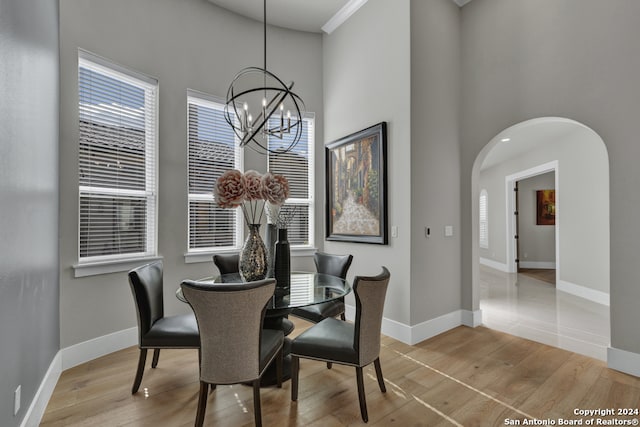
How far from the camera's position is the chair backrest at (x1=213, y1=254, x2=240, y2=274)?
309 cm

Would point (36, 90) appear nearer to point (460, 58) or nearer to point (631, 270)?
point (460, 58)

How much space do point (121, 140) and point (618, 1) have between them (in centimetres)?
453

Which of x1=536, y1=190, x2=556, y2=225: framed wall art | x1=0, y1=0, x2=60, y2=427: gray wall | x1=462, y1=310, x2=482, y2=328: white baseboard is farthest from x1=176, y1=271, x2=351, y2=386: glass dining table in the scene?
x1=536, y1=190, x2=556, y2=225: framed wall art

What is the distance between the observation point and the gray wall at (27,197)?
1.51m

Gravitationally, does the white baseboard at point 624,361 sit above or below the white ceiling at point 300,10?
below

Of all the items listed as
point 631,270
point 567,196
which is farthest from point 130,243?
point 567,196

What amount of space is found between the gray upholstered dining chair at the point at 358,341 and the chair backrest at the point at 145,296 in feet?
3.49

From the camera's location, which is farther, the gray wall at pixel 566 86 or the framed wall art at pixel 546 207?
the framed wall art at pixel 546 207

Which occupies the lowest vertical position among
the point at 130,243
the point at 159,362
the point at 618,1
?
the point at 159,362

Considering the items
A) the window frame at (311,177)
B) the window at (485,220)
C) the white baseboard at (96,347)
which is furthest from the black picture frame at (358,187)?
the window at (485,220)

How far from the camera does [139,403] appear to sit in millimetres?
2105

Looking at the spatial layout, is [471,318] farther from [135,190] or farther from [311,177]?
[135,190]

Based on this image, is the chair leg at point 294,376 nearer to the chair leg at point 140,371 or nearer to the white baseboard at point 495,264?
the chair leg at point 140,371

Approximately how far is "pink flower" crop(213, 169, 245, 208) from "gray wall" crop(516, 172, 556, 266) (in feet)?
27.6
